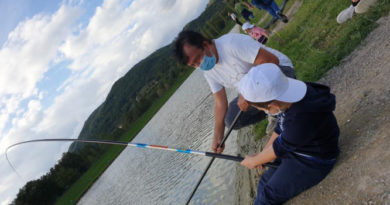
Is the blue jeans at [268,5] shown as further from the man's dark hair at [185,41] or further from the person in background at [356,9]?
the man's dark hair at [185,41]

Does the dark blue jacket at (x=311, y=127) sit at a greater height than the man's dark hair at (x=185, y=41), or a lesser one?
lesser

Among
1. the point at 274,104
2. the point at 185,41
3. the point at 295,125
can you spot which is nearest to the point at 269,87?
the point at 274,104

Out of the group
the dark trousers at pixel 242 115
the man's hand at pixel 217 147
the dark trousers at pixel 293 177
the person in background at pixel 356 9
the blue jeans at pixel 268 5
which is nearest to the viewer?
the dark trousers at pixel 293 177

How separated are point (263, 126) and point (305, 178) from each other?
3.27 m

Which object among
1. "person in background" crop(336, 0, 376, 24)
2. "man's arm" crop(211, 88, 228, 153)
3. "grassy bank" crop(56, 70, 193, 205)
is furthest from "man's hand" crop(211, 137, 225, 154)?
"grassy bank" crop(56, 70, 193, 205)

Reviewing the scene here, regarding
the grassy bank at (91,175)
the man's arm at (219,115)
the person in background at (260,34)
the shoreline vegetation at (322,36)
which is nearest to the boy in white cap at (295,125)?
the man's arm at (219,115)

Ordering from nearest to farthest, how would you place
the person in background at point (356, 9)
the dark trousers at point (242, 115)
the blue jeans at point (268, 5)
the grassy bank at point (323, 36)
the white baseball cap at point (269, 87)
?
1. the white baseball cap at point (269, 87)
2. the dark trousers at point (242, 115)
3. the grassy bank at point (323, 36)
4. the person in background at point (356, 9)
5. the blue jeans at point (268, 5)

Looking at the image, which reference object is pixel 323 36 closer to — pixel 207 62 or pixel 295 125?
pixel 207 62

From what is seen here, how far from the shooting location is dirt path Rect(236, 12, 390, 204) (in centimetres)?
248

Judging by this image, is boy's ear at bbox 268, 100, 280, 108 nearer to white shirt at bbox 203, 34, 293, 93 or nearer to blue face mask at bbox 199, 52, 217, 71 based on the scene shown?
white shirt at bbox 203, 34, 293, 93

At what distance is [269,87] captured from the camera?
7.72ft

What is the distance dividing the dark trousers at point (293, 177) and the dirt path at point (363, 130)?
0.13 m

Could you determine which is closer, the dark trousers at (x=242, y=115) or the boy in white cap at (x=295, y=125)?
the boy in white cap at (x=295, y=125)

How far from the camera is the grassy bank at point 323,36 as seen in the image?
5301mm
